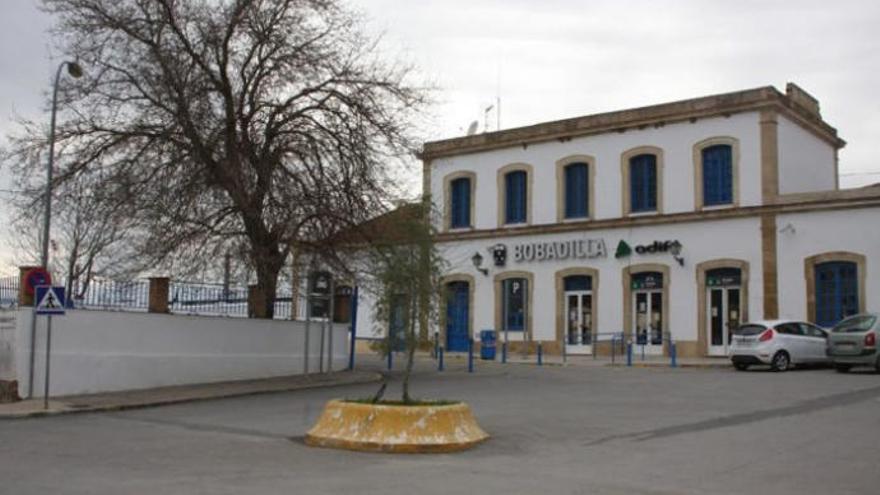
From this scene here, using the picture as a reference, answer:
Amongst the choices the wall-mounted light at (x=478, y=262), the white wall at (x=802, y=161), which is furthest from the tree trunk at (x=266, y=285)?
the white wall at (x=802, y=161)

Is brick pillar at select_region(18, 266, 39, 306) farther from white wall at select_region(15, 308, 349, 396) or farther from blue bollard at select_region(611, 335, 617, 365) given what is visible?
blue bollard at select_region(611, 335, 617, 365)

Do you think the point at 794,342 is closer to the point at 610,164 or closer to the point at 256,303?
the point at 610,164

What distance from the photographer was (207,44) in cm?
2316

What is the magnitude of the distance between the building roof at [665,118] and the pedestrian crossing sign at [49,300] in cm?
1346

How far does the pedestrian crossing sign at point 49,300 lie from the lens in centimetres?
1819

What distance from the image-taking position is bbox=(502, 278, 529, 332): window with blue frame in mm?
37812

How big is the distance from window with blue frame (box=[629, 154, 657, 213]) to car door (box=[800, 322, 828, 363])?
27.0 feet

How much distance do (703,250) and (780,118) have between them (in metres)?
4.98

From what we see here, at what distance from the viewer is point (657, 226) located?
34.1 m

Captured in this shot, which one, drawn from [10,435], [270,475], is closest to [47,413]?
[10,435]

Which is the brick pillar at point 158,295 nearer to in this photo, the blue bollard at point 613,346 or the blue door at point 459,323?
the blue bollard at point 613,346

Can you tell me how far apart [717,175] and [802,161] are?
3.19 m

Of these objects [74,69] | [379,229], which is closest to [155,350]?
[379,229]

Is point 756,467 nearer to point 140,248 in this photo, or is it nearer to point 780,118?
point 140,248
